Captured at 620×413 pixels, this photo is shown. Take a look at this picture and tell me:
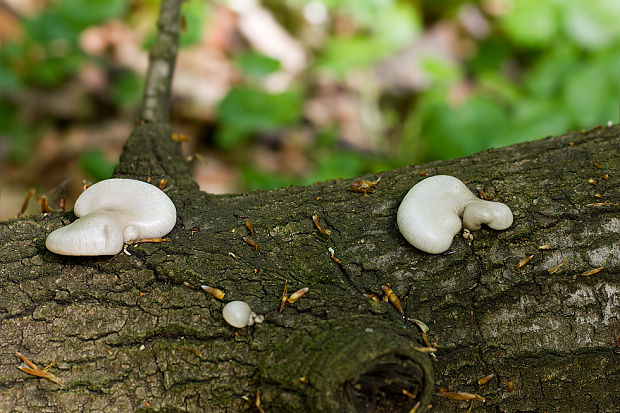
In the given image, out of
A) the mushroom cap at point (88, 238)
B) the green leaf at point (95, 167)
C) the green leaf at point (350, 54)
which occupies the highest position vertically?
the green leaf at point (350, 54)

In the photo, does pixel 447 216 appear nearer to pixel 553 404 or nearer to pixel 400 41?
pixel 553 404

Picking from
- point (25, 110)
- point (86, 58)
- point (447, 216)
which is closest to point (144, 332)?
point (447, 216)

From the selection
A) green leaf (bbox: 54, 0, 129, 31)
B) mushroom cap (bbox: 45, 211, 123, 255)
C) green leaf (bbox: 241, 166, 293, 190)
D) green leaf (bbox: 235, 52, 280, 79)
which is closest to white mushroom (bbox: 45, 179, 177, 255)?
mushroom cap (bbox: 45, 211, 123, 255)

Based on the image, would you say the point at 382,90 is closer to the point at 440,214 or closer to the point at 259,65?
the point at 259,65

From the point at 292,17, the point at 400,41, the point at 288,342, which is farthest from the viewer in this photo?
the point at 292,17

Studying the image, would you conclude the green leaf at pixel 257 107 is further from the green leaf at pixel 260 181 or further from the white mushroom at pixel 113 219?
the white mushroom at pixel 113 219

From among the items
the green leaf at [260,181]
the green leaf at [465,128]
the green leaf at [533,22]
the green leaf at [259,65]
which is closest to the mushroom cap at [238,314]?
the green leaf at [260,181]

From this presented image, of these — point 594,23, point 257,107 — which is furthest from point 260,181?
point 594,23
